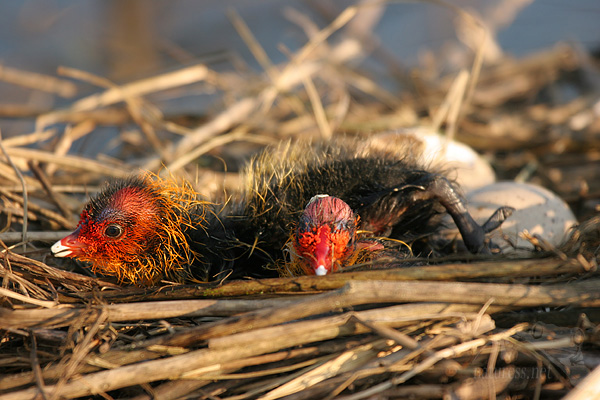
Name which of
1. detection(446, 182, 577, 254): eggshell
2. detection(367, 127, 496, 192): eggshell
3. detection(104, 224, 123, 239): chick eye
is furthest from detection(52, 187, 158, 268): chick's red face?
detection(446, 182, 577, 254): eggshell

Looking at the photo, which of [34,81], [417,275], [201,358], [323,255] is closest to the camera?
[201,358]

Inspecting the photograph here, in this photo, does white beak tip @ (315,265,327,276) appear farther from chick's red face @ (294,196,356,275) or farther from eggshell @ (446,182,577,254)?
eggshell @ (446,182,577,254)

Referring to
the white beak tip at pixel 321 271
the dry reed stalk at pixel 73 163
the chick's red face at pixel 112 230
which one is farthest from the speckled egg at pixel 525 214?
the dry reed stalk at pixel 73 163

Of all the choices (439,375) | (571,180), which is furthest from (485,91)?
(439,375)

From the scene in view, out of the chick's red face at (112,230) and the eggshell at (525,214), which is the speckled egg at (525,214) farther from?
the chick's red face at (112,230)

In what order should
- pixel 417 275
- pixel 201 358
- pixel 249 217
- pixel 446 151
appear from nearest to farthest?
pixel 201 358 < pixel 417 275 < pixel 249 217 < pixel 446 151

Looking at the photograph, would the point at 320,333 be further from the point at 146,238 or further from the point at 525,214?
the point at 525,214

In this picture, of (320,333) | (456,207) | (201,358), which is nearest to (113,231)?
(201,358)

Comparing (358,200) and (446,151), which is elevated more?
(446,151)
